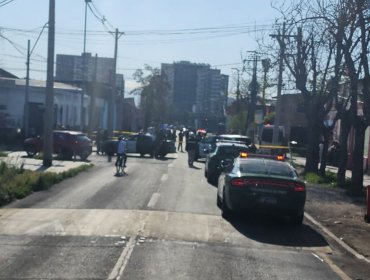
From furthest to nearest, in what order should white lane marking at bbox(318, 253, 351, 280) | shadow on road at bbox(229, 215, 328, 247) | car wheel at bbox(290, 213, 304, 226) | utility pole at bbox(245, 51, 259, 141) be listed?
utility pole at bbox(245, 51, 259, 141), car wheel at bbox(290, 213, 304, 226), shadow on road at bbox(229, 215, 328, 247), white lane marking at bbox(318, 253, 351, 280)

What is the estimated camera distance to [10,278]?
8.94 m

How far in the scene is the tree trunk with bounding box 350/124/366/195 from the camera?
2377 cm

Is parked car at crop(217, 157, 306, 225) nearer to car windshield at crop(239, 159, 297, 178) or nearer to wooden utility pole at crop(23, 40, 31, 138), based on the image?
car windshield at crop(239, 159, 297, 178)

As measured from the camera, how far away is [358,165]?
78.5 ft

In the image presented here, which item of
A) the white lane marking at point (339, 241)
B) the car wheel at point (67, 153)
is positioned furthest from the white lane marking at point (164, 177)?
the car wheel at point (67, 153)

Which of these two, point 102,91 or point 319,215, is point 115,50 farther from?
point 319,215

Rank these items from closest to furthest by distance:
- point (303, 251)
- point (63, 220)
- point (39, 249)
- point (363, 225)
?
point (39, 249)
point (303, 251)
point (63, 220)
point (363, 225)

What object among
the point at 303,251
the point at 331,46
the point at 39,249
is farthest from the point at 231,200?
the point at 331,46

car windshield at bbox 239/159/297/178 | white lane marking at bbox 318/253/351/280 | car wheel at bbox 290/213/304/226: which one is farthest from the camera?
car windshield at bbox 239/159/297/178

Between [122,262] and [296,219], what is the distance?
618 cm

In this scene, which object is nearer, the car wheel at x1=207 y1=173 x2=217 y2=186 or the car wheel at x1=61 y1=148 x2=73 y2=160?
the car wheel at x1=207 y1=173 x2=217 y2=186

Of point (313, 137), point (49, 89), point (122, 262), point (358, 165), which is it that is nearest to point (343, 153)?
point (358, 165)

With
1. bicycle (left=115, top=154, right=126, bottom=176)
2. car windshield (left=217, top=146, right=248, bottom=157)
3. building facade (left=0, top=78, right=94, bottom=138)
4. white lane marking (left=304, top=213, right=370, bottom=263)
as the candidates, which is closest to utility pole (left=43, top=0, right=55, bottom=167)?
bicycle (left=115, top=154, right=126, bottom=176)

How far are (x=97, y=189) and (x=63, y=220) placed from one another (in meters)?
6.75
